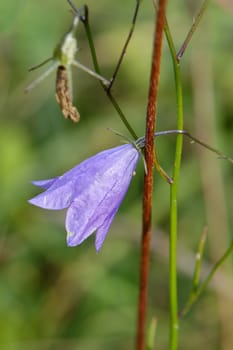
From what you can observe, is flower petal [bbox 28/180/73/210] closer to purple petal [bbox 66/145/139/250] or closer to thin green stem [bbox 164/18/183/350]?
purple petal [bbox 66/145/139/250]

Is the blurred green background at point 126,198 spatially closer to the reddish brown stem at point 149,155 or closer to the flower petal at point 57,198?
the reddish brown stem at point 149,155

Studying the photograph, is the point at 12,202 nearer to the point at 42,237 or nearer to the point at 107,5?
the point at 42,237

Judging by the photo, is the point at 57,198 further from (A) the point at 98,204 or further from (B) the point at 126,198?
(B) the point at 126,198

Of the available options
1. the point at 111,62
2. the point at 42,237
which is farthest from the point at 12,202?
the point at 111,62

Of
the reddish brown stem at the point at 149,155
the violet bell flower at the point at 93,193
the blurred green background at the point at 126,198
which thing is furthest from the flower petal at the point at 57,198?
the blurred green background at the point at 126,198

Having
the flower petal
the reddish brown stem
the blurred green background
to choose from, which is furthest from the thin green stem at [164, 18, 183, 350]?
the blurred green background

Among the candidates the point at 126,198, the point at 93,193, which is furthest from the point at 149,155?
the point at 126,198
